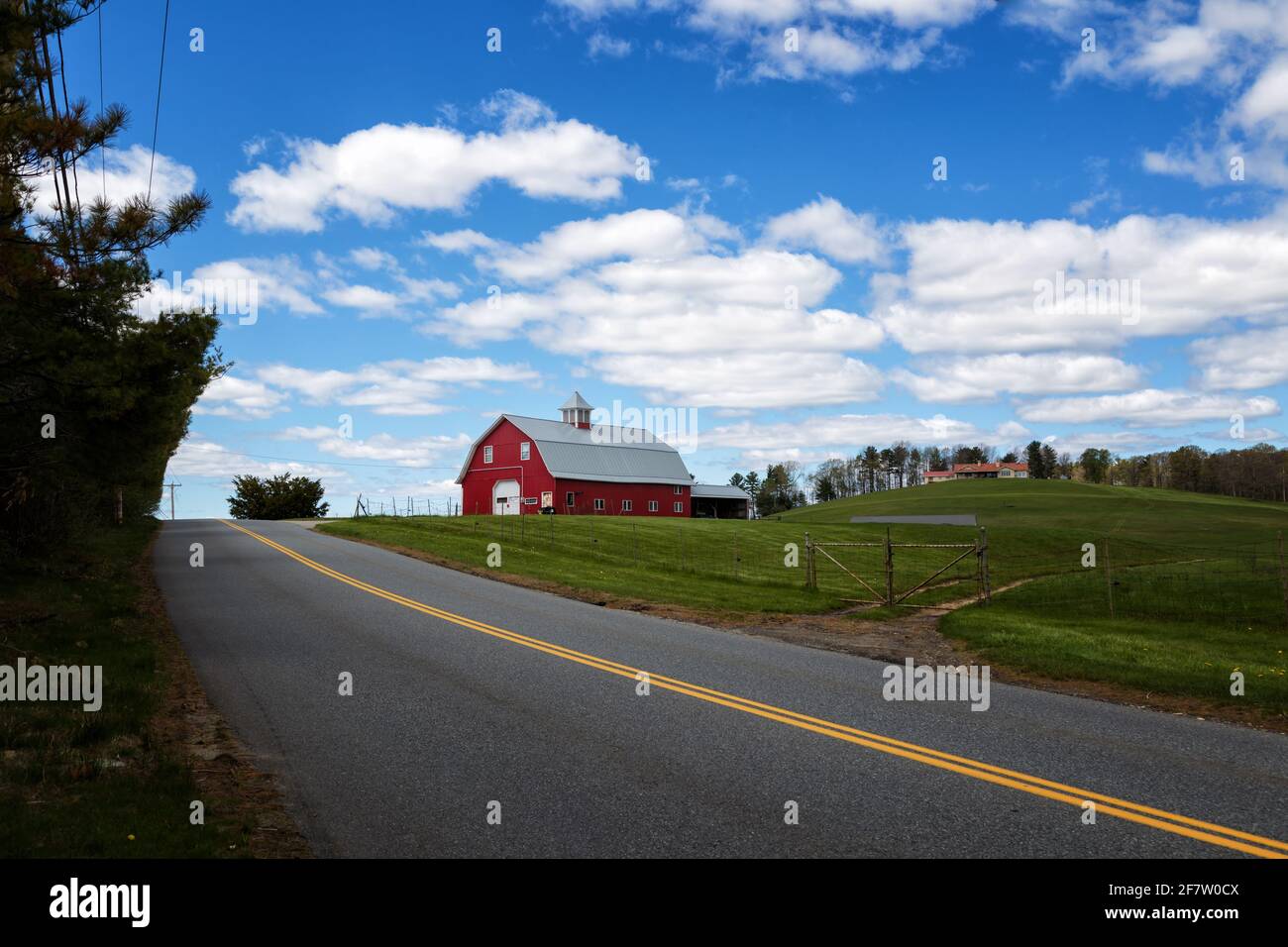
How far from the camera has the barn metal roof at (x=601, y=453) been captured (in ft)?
184

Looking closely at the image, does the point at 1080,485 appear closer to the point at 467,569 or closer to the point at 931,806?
the point at 467,569

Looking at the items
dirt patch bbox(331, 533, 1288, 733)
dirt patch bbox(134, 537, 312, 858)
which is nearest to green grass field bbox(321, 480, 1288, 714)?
dirt patch bbox(331, 533, 1288, 733)

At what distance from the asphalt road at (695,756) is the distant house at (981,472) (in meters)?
167

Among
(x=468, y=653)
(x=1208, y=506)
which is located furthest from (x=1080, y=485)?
(x=468, y=653)

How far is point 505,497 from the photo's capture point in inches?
2251

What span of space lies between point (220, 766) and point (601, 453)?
52.6m

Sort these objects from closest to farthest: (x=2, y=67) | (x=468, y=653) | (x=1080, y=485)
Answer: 1. (x=2, y=67)
2. (x=468, y=653)
3. (x=1080, y=485)

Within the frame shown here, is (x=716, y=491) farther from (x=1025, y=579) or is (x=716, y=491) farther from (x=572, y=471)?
(x=1025, y=579)

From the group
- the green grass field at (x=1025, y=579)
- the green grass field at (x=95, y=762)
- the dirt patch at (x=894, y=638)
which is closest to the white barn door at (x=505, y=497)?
the green grass field at (x=1025, y=579)

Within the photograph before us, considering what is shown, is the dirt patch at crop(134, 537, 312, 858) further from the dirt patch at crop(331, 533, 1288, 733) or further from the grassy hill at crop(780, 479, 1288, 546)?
the grassy hill at crop(780, 479, 1288, 546)

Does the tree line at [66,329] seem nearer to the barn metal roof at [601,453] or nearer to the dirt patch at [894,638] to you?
the dirt patch at [894,638]

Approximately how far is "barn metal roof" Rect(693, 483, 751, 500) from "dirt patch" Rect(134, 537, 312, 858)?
5954 cm
